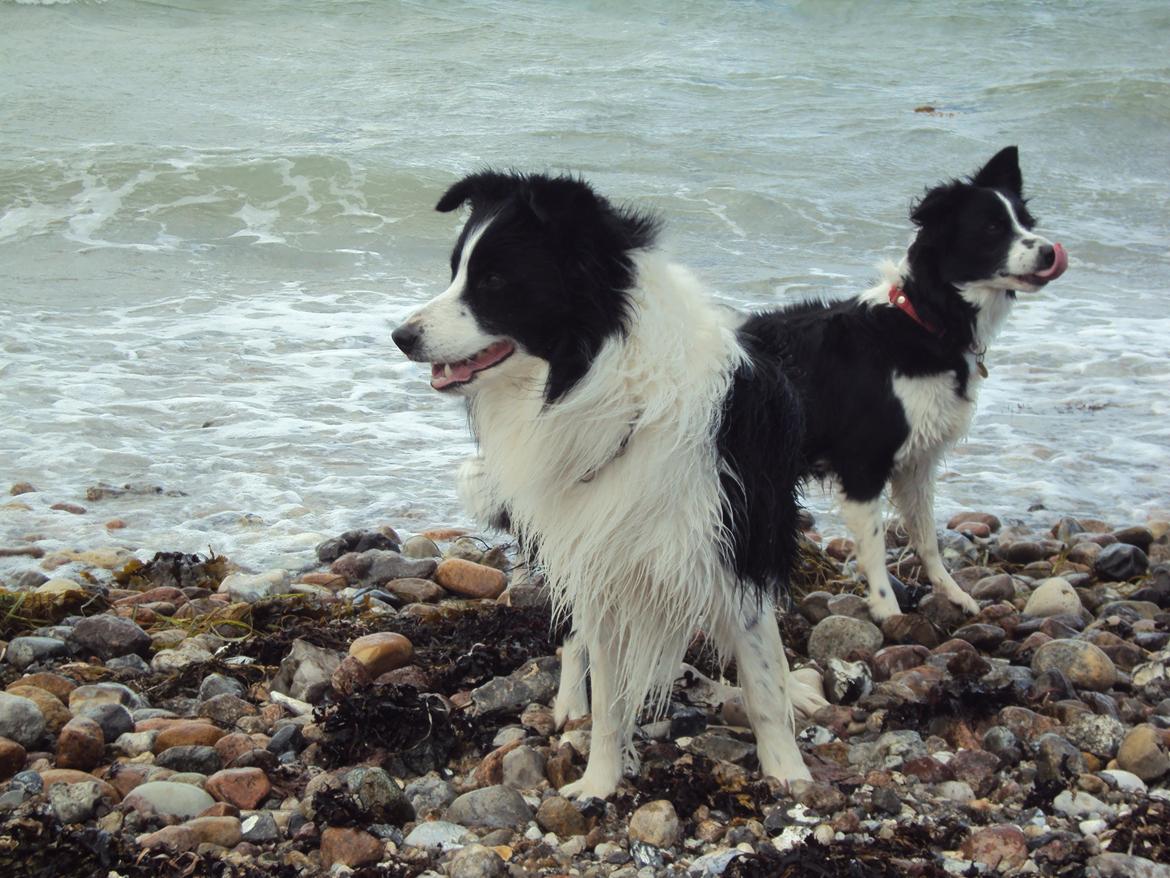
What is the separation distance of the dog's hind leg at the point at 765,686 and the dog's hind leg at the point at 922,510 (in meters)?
1.96

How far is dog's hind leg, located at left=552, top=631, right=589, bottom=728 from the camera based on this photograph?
3926mm

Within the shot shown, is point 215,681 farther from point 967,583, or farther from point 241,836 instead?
point 967,583

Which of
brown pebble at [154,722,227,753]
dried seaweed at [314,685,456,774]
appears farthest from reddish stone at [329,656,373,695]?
brown pebble at [154,722,227,753]

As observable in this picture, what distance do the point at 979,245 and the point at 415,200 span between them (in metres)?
9.20

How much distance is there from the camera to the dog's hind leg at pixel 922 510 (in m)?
5.27

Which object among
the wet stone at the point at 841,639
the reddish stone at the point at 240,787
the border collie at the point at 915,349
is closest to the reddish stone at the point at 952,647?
the wet stone at the point at 841,639

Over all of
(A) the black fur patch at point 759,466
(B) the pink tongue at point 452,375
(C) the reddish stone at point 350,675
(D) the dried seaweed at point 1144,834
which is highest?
(B) the pink tongue at point 452,375

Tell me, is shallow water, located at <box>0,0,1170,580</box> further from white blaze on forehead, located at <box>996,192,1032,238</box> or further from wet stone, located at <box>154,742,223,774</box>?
wet stone, located at <box>154,742,223,774</box>

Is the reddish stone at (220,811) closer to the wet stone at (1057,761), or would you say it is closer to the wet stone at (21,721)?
the wet stone at (21,721)

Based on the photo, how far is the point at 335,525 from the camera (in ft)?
19.5

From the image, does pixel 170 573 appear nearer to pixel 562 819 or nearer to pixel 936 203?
pixel 562 819

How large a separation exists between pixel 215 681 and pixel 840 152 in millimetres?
13196

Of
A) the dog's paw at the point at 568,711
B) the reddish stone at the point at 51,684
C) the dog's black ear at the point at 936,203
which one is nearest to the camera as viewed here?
the reddish stone at the point at 51,684

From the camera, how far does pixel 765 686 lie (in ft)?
11.5
